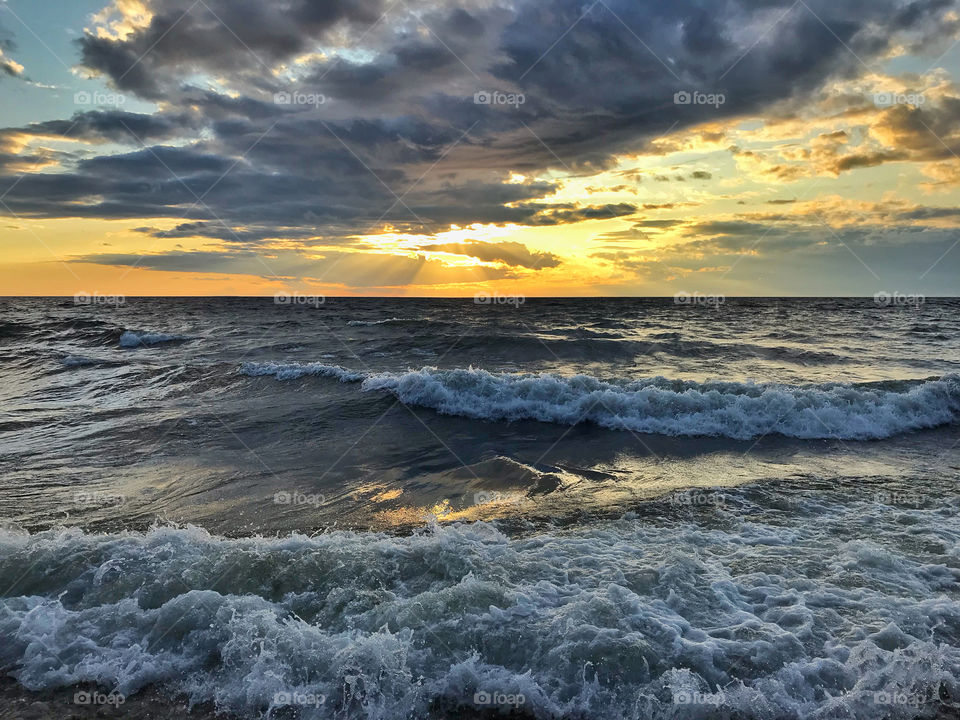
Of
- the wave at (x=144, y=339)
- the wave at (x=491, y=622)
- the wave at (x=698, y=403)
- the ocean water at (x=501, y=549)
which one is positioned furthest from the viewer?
the wave at (x=144, y=339)

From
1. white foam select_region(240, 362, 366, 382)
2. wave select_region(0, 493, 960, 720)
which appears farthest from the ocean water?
white foam select_region(240, 362, 366, 382)

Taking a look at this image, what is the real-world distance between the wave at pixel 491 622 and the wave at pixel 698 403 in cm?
642

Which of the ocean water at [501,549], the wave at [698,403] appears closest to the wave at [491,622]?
the ocean water at [501,549]

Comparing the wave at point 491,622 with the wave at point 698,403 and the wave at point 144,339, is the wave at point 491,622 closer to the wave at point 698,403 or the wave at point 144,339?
the wave at point 698,403

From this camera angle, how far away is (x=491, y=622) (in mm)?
4496

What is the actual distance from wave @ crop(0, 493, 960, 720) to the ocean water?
0.07 feet

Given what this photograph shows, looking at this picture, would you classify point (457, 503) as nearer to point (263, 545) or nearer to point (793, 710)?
point (263, 545)

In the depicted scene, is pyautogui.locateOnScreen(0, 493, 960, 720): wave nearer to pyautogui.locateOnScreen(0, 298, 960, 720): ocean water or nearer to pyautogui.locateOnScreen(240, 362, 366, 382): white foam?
pyautogui.locateOnScreen(0, 298, 960, 720): ocean water

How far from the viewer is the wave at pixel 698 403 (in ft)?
40.3

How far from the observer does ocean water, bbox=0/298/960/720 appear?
3939mm

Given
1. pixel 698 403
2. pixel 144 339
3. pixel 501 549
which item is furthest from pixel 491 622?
pixel 144 339

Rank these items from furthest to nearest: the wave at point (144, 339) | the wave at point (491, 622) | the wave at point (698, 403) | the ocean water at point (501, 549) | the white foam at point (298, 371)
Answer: the wave at point (144, 339) < the white foam at point (298, 371) < the wave at point (698, 403) < the ocean water at point (501, 549) < the wave at point (491, 622)

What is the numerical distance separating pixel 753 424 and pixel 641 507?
6.45 m

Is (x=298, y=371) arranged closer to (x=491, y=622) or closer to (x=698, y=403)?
(x=698, y=403)
